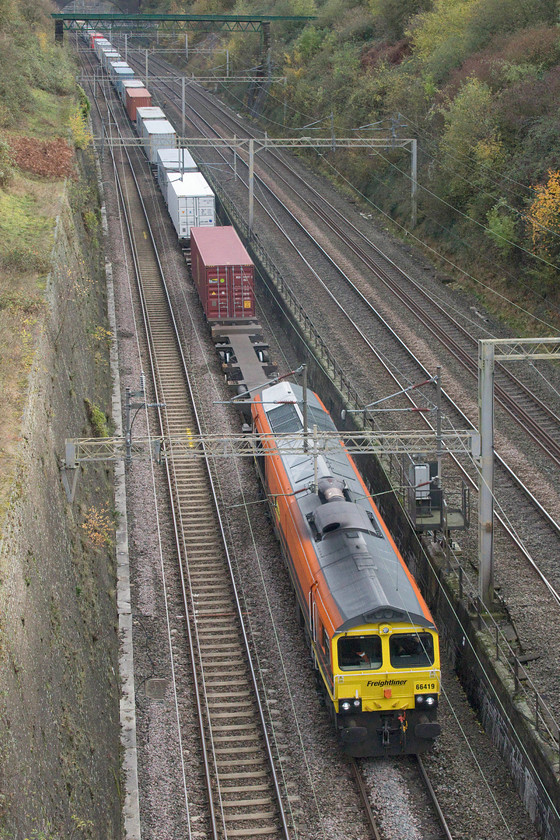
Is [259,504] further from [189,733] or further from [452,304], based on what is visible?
[452,304]

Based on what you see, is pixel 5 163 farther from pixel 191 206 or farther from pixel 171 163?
pixel 171 163

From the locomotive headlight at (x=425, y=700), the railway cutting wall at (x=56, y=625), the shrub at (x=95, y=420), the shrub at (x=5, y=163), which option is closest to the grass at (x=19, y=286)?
the railway cutting wall at (x=56, y=625)

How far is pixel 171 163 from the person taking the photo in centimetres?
5634

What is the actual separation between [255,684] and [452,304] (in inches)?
938

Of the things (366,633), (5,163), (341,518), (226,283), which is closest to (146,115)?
(226,283)

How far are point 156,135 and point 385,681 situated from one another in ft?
162

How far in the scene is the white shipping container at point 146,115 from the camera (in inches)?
2655

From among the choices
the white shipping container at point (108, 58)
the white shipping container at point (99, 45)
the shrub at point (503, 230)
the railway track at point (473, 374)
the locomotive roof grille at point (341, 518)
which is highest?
the white shipping container at point (99, 45)

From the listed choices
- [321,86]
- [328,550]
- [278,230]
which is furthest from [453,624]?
[321,86]

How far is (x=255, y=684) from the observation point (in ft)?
70.9

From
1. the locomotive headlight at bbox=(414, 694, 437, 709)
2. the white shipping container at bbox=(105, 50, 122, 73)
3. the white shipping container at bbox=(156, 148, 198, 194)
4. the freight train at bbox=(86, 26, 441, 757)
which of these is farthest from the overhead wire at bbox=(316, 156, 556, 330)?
the white shipping container at bbox=(105, 50, 122, 73)

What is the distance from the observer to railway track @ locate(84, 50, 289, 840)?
18500 millimetres

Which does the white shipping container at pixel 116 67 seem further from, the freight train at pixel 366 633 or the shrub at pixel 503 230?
the freight train at pixel 366 633

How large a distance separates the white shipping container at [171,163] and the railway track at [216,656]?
19.8 meters
